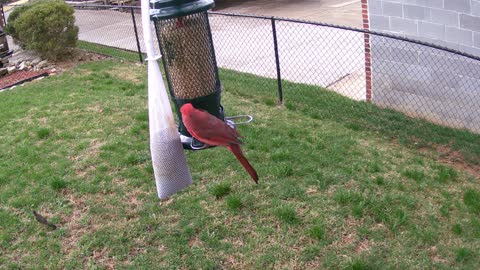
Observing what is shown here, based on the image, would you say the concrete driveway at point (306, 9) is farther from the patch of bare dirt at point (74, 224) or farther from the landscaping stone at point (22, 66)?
the patch of bare dirt at point (74, 224)

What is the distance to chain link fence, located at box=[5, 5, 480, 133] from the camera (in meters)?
6.11

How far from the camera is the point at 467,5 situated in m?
5.67

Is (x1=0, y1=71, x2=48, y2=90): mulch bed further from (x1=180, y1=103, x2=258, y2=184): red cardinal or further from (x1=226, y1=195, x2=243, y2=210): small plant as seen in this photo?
(x1=180, y1=103, x2=258, y2=184): red cardinal

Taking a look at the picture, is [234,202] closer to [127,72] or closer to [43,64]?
[127,72]

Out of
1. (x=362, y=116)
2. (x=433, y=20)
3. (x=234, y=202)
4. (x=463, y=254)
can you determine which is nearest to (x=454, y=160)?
(x=362, y=116)

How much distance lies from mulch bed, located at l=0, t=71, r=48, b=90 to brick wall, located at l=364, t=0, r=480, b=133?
5.86 meters

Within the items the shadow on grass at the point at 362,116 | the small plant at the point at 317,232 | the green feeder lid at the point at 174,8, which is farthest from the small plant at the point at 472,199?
the green feeder lid at the point at 174,8

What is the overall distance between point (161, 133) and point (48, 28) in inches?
314

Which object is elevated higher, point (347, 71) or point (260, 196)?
point (347, 71)

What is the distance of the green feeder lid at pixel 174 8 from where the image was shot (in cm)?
274

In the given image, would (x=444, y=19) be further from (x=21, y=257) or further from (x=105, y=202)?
(x=21, y=257)

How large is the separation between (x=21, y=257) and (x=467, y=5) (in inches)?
192

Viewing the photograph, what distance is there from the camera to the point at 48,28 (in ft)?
33.0

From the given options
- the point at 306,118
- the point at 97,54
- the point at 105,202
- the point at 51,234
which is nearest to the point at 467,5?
the point at 306,118
